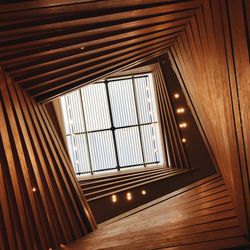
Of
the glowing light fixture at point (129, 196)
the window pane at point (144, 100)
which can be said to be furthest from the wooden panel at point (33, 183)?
the window pane at point (144, 100)

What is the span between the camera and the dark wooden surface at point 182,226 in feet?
13.0

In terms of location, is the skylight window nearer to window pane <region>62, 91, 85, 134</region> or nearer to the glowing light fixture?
window pane <region>62, 91, 85, 134</region>

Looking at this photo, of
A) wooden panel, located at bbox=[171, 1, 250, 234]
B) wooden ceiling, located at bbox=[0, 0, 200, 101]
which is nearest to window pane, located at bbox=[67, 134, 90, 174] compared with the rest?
wooden ceiling, located at bbox=[0, 0, 200, 101]

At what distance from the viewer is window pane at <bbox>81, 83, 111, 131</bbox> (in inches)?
427

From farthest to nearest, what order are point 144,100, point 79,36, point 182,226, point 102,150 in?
1. point 144,100
2. point 102,150
3. point 182,226
4. point 79,36

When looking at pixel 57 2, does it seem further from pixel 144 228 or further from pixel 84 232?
pixel 84 232

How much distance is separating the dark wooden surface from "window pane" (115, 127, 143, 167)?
3730mm

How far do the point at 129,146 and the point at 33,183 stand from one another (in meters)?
5.28

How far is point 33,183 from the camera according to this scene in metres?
5.85

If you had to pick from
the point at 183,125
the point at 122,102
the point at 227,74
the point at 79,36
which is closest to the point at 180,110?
the point at 183,125

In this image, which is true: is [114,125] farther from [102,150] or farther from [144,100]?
[144,100]

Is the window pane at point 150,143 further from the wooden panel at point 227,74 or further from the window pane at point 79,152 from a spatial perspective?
the wooden panel at point 227,74

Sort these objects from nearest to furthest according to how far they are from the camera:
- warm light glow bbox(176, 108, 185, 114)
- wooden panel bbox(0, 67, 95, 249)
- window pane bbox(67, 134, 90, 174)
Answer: wooden panel bbox(0, 67, 95, 249), warm light glow bbox(176, 108, 185, 114), window pane bbox(67, 134, 90, 174)

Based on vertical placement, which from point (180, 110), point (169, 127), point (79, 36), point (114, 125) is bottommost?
point (169, 127)
